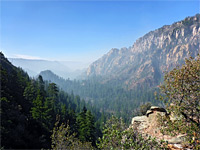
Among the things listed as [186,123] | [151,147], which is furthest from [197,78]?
[151,147]

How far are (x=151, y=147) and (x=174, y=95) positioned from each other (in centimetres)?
466

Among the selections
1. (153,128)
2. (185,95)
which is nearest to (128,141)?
(185,95)

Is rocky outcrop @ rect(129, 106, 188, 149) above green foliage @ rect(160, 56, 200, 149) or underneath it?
underneath

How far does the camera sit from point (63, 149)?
15.1 m

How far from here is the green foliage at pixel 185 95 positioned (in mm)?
9312

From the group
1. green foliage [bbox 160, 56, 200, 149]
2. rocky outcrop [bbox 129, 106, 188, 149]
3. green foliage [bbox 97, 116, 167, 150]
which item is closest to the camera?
green foliage [bbox 97, 116, 167, 150]

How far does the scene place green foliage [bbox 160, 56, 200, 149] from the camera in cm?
931

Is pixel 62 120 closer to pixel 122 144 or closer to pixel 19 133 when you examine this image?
pixel 19 133

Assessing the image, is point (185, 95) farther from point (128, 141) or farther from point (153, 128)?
point (153, 128)

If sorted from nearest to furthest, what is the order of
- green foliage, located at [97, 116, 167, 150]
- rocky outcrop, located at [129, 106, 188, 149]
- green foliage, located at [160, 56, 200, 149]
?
green foliage, located at [97, 116, 167, 150]
green foliage, located at [160, 56, 200, 149]
rocky outcrop, located at [129, 106, 188, 149]

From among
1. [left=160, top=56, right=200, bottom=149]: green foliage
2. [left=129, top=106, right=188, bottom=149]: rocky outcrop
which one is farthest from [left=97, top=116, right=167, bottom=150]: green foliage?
[left=129, top=106, right=188, bottom=149]: rocky outcrop

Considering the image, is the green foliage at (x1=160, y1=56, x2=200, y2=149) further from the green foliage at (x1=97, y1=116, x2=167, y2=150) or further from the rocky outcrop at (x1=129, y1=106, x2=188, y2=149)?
the green foliage at (x1=97, y1=116, x2=167, y2=150)

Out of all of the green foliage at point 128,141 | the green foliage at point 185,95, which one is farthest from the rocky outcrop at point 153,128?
the green foliage at point 128,141

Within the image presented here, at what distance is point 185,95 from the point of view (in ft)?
31.8
